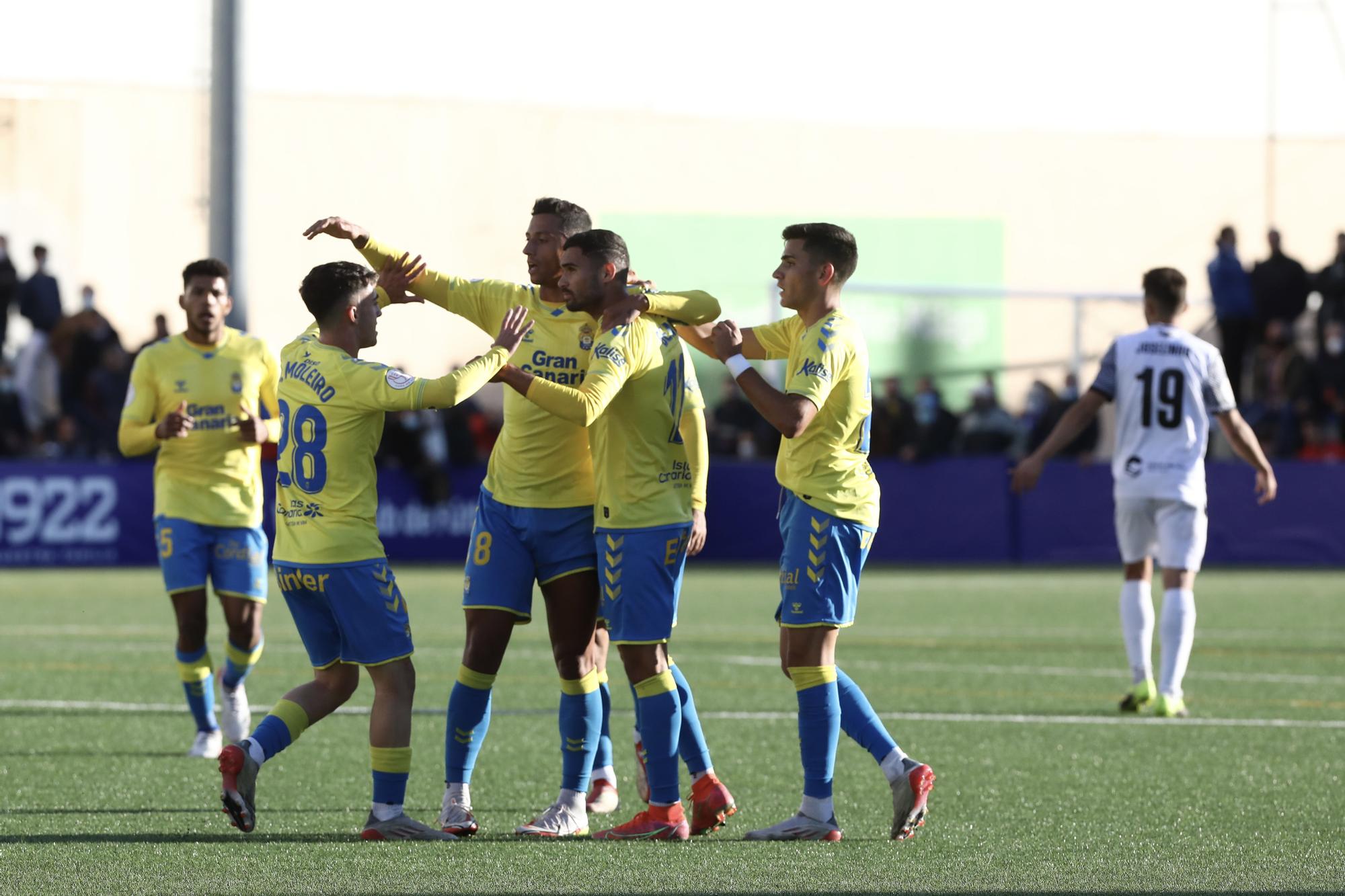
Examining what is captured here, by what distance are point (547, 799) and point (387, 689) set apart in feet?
3.65

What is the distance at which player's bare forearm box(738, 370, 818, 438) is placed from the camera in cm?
612

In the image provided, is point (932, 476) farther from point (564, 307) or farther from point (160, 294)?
point (564, 307)

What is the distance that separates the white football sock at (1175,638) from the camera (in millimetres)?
9742

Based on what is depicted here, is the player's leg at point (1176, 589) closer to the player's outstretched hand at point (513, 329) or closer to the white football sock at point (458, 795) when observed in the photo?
the white football sock at point (458, 795)

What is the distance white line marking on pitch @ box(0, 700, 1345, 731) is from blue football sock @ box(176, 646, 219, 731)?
3.83 feet

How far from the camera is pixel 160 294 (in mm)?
30234

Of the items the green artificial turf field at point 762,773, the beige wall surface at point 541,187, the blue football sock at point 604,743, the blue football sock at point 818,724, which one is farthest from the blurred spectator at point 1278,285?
the blue football sock at point 818,724

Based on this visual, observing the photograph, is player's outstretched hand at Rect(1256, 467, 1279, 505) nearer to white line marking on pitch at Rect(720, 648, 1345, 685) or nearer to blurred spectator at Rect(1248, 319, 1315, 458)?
white line marking on pitch at Rect(720, 648, 1345, 685)

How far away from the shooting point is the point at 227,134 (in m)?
20.3

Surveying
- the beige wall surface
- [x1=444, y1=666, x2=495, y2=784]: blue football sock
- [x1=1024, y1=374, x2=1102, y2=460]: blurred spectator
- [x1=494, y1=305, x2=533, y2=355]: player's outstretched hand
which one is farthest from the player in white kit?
the beige wall surface

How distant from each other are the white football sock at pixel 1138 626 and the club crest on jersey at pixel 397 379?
16.3 ft

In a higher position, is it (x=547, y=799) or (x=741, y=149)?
(x=741, y=149)

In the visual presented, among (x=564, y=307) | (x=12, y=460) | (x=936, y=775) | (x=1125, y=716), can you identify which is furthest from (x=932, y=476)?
(x=564, y=307)

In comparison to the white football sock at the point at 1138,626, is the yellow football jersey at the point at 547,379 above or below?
above
